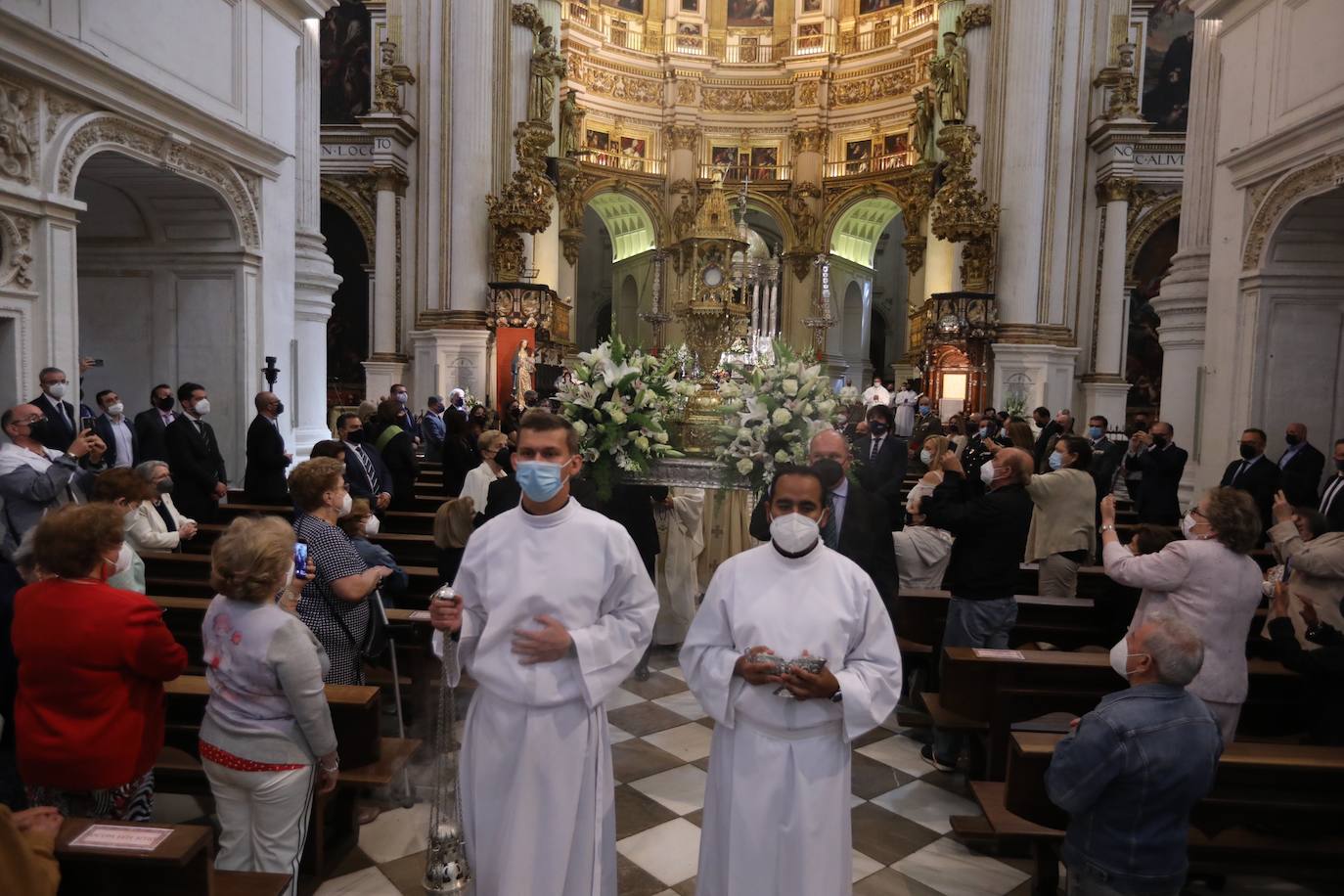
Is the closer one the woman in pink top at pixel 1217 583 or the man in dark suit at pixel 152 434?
the woman in pink top at pixel 1217 583

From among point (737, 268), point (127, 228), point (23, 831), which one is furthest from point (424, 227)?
point (23, 831)

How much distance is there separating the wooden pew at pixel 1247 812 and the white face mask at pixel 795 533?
1.48 meters

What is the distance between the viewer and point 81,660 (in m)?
2.83

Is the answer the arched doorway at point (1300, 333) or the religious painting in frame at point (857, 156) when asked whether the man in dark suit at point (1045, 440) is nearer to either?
the arched doorway at point (1300, 333)

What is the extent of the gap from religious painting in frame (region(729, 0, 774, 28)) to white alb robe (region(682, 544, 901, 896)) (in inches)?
1188

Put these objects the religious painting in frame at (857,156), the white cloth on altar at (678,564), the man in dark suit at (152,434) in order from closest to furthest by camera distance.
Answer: the white cloth on altar at (678,564), the man in dark suit at (152,434), the religious painting in frame at (857,156)

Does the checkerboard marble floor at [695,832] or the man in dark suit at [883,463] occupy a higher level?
the man in dark suit at [883,463]

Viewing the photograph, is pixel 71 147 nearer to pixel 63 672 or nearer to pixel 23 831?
pixel 63 672

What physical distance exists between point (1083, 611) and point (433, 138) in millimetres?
18072

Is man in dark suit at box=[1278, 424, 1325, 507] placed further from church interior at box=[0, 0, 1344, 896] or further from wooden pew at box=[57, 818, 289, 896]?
wooden pew at box=[57, 818, 289, 896]

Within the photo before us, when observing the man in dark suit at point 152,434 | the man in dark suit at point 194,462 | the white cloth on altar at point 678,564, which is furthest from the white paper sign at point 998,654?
the man in dark suit at point 152,434

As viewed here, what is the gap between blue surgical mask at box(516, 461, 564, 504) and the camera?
2.97m

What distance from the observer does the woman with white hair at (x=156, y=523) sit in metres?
4.92

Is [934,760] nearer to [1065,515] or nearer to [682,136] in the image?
[1065,515]
